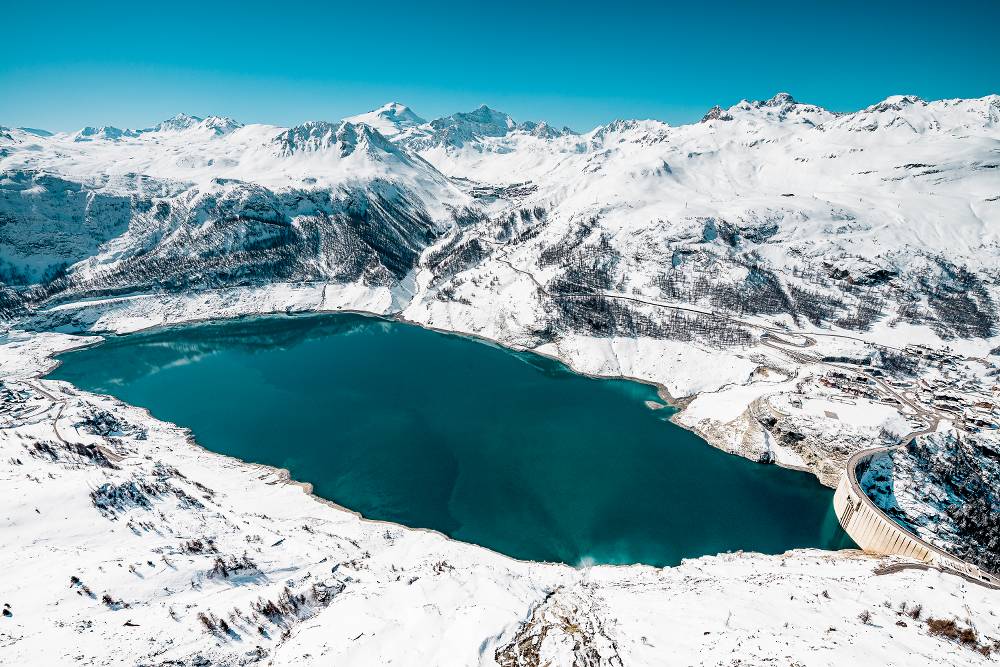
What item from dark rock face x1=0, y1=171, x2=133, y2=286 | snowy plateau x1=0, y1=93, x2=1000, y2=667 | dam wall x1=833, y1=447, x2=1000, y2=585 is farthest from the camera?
dark rock face x1=0, y1=171, x2=133, y2=286

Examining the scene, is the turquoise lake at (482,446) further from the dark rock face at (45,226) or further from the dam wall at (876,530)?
the dark rock face at (45,226)

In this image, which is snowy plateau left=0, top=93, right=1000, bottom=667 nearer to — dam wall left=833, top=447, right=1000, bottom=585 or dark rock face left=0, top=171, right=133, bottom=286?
dark rock face left=0, top=171, right=133, bottom=286

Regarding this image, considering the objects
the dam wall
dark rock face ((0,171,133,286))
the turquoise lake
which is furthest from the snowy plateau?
the turquoise lake

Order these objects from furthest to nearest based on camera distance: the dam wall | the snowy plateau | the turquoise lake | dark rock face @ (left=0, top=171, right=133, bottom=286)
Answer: dark rock face @ (left=0, top=171, right=133, bottom=286), the turquoise lake, the dam wall, the snowy plateau

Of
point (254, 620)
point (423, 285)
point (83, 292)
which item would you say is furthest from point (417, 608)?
point (83, 292)

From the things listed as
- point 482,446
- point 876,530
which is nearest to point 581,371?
point 482,446

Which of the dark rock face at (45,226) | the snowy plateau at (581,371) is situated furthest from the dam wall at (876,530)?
the dark rock face at (45,226)
